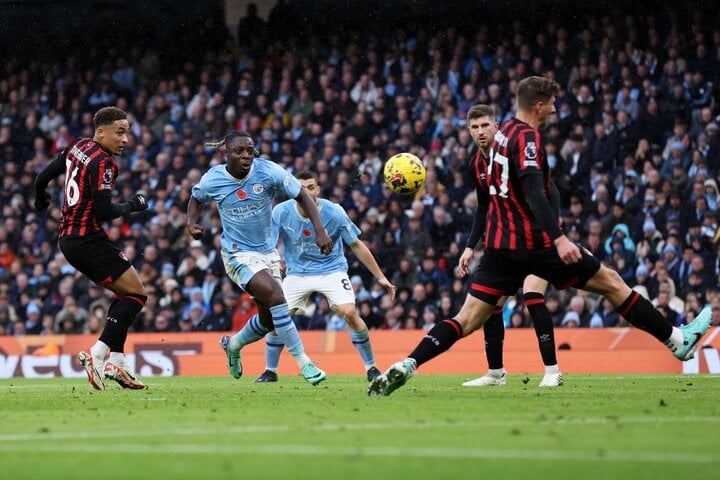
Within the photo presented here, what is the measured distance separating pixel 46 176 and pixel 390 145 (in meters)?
11.0

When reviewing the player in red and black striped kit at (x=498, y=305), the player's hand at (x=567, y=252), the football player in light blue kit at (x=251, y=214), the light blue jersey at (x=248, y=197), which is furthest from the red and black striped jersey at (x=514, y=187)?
the light blue jersey at (x=248, y=197)

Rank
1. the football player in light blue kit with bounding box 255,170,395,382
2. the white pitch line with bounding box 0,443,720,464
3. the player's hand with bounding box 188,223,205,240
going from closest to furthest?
the white pitch line with bounding box 0,443,720,464 → the player's hand with bounding box 188,223,205,240 → the football player in light blue kit with bounding box 255,170,395,382

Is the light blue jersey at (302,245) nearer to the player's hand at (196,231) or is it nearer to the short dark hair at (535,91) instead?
the player's hand at (196,231)

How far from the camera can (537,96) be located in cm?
862

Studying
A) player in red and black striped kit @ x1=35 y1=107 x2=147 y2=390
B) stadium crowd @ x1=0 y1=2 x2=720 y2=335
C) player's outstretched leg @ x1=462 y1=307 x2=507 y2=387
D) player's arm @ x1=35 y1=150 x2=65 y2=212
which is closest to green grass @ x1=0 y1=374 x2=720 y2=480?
player in red and black striped kit @ x1=35 y1=107 x2=147 y2=390

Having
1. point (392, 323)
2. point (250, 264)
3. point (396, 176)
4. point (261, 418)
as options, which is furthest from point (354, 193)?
point (261, 418)

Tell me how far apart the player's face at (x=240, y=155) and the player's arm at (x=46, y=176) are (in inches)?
59.1

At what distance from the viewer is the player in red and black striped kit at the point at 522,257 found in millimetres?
8445

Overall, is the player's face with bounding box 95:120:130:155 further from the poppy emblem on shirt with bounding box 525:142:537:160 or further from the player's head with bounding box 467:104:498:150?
the poppy emblem on shirt with bounding box 525:142:537:160

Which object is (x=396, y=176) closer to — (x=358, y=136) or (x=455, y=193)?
(x=455, y=193)

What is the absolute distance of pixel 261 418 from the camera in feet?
23.3

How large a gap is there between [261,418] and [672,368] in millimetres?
10008

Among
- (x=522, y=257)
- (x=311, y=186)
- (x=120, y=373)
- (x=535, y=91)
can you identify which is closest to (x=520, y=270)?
(x=522, y=257)

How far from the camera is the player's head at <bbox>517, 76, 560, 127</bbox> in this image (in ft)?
28.3
